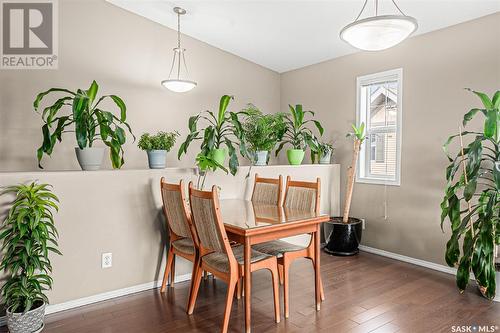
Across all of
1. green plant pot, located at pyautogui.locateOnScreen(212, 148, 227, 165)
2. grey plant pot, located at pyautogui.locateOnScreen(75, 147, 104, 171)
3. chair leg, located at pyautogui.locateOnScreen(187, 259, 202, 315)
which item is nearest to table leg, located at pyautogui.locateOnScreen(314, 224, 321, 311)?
chair leg, located at pyautogui.locateOnScreen(187, 259, 202, 315)

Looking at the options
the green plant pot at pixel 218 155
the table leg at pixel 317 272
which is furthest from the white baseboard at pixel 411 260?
the green plant pot at pixel 218 155

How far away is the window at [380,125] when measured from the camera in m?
4.07

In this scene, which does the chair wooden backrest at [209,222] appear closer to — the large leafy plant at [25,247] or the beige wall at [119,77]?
the large leafy plant at [25,247]

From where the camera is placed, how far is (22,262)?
90.5 inches

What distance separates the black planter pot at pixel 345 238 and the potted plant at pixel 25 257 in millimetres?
3062

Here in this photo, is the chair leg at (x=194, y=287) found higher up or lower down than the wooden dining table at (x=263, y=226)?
lower down

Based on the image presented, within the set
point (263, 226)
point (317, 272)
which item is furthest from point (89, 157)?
point (317, 272)

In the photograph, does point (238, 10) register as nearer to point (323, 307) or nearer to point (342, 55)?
point (342, 55)

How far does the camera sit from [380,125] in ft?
14.2

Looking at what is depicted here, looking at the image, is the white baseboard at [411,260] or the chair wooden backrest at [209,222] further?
the white baseboard at [411,260]

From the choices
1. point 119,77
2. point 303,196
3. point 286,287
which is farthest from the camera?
point 119,77

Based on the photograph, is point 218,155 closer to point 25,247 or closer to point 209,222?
point 209,222

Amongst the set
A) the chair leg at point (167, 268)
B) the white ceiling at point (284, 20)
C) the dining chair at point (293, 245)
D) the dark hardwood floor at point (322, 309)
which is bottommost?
the dark hardwood floor at point (322, 309)

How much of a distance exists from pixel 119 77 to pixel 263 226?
2995 millimetres
